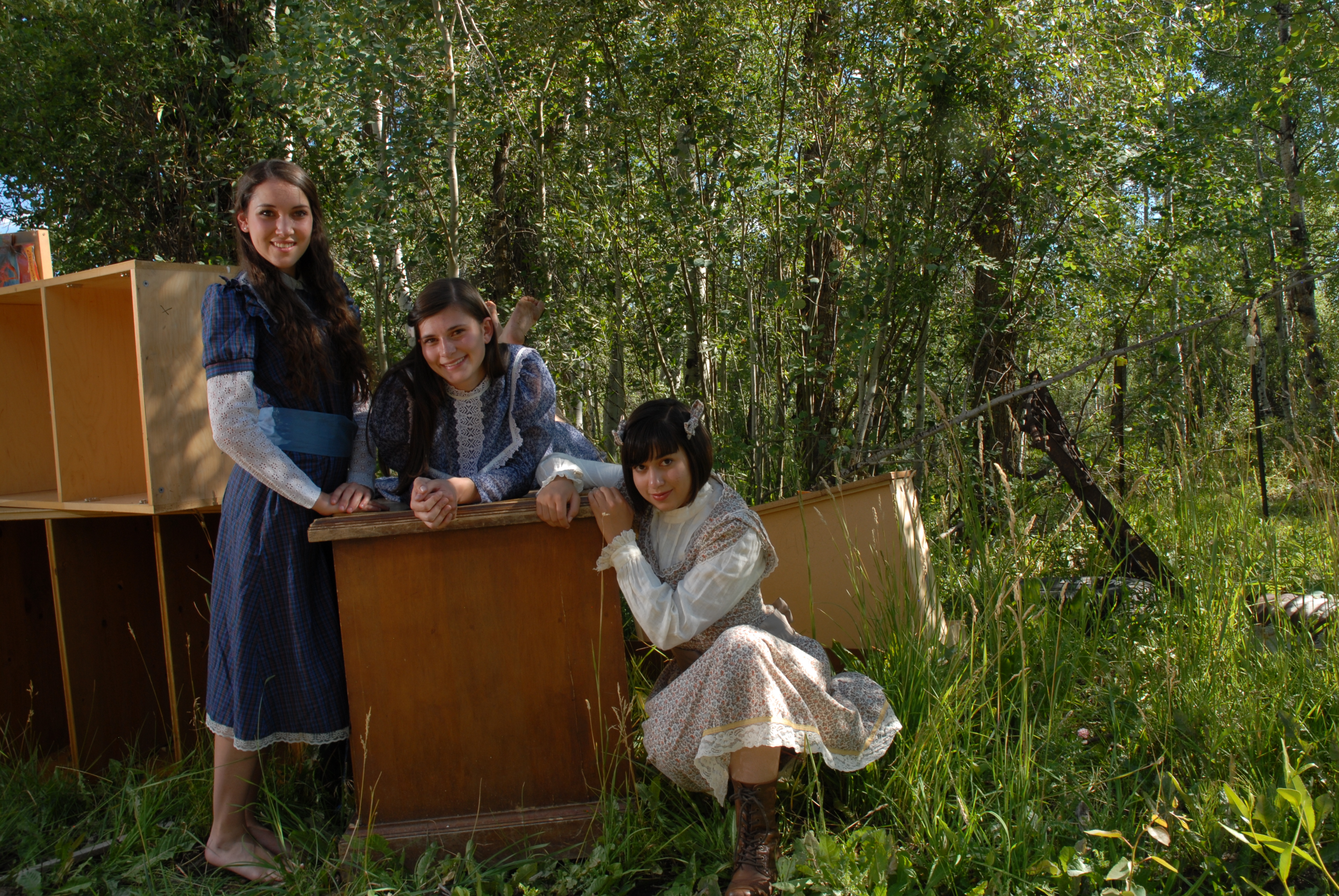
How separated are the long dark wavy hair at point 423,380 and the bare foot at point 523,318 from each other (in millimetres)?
939

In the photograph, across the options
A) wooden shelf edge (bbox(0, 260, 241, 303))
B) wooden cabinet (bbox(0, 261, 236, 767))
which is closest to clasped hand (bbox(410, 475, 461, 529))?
wooden shelf edge (bbox(0, 260, 241, 303))

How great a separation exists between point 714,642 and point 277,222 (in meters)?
1.53

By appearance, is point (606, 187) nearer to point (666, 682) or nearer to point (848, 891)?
point (666, 682)

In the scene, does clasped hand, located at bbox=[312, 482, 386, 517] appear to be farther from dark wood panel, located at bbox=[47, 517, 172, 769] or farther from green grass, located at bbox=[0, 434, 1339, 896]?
dark wood panel, located at bbox=[47, 517, 172, 769]

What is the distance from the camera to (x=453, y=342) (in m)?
2.19

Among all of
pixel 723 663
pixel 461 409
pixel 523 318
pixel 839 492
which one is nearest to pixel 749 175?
pixel 523 318

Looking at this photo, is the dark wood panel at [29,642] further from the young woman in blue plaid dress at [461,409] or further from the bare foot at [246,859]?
the young woman in blue plaid dress at [461,409]

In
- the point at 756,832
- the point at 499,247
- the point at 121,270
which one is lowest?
the point at 756,832

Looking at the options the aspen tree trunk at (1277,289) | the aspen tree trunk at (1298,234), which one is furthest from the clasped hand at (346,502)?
the aspen tree trunk at (1298,234)

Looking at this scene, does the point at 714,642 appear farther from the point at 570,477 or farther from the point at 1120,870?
the point at 1120,870

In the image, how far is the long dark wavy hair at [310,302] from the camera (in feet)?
7.17

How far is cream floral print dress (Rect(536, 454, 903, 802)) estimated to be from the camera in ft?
6.22

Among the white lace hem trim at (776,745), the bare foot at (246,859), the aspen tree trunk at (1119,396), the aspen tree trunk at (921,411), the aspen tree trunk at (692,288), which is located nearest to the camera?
the white lace hem trim at (776,745)

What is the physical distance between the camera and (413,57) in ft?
12.0
